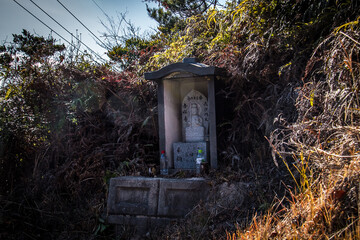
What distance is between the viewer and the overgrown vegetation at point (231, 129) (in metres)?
3.06

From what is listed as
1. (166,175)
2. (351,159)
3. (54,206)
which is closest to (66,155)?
(54,206)

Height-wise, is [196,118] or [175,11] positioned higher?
[175,11]

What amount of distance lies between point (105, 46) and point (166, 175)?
749cm

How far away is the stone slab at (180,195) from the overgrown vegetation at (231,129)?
202 millimetres

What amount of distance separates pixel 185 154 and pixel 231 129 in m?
0.83

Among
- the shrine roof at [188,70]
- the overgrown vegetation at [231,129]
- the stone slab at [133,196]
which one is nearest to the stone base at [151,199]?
the stone slab at [133,196]

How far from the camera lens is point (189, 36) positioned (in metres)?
6.13

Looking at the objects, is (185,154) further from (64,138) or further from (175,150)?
(64,138)

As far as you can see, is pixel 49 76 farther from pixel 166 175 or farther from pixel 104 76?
pixel 166 175

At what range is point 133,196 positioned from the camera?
15.0ft

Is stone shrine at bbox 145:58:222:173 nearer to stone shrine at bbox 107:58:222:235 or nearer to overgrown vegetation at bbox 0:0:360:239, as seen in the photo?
stone shrine at bbox 107:58:222:235

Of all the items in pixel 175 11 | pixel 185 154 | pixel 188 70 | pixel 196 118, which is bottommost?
pixel 185 154

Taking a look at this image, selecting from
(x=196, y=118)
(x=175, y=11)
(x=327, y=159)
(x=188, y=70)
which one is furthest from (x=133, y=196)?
(x=175, y=11)

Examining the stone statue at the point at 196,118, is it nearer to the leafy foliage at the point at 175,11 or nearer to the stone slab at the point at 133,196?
the stone slab at the point at 133,196
